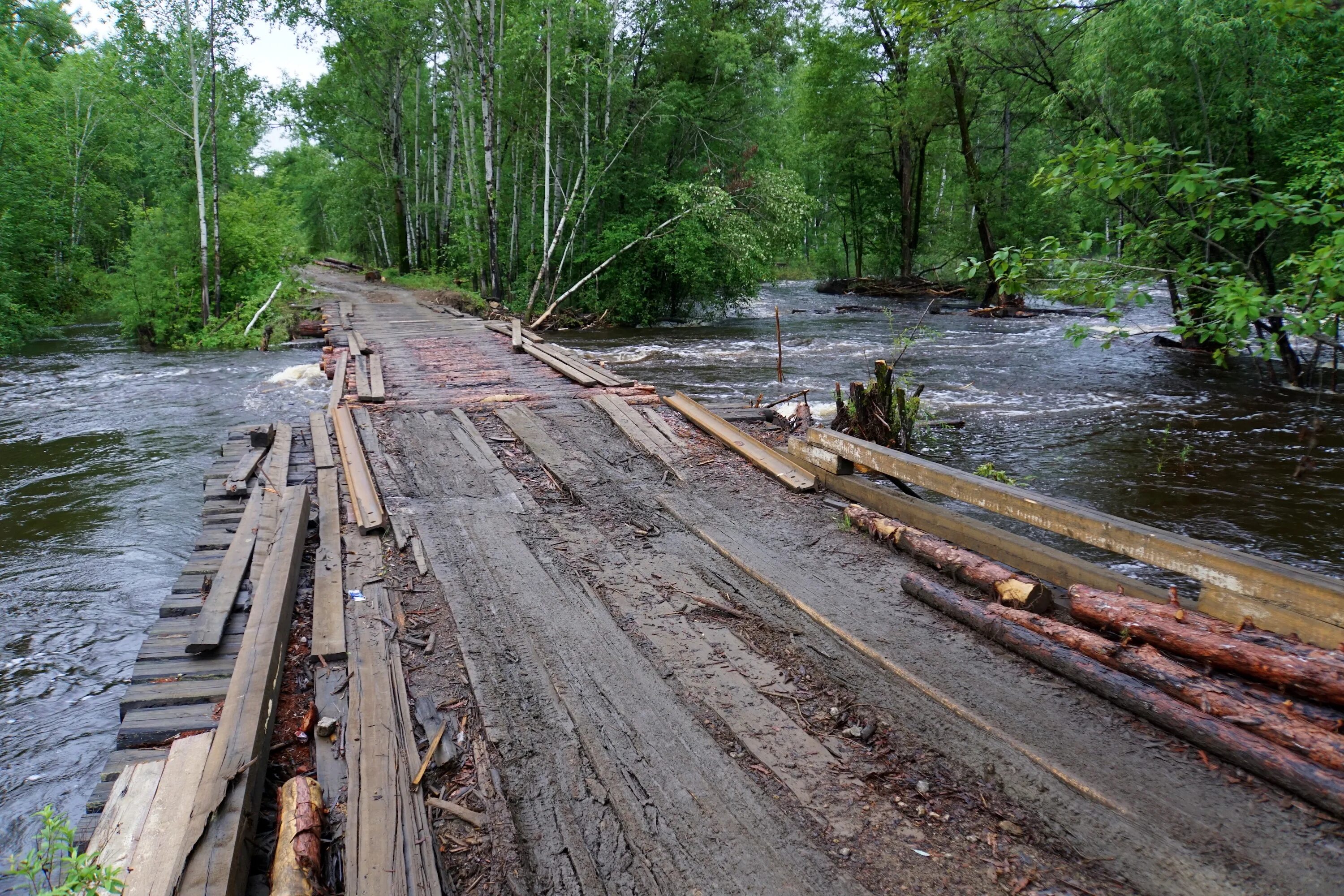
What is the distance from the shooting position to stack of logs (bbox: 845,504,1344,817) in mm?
2807

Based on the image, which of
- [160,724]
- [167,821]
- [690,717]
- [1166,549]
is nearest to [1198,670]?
[1166,549]

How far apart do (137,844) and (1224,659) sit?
13.8 feet

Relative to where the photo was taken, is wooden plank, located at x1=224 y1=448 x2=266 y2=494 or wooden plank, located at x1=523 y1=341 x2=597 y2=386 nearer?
wooden plank, located at x1=224 y1=448 x2=266 y2=494

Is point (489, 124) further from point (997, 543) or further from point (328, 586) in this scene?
point (997, 543)

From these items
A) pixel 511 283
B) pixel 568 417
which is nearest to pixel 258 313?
pixel 511 283

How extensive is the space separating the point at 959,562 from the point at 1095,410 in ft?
28.3

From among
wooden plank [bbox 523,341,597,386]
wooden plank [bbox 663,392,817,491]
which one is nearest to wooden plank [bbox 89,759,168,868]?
wooden plank [bbox 663,392,817,491]

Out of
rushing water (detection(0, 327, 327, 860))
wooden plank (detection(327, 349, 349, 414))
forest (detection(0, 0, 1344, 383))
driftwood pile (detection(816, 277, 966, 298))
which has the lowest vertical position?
rushing water (detection(0, 327, 327, 860))

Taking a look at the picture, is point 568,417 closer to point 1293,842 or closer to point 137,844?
point 137,844

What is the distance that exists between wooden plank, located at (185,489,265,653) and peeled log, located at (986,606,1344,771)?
13.5 ft

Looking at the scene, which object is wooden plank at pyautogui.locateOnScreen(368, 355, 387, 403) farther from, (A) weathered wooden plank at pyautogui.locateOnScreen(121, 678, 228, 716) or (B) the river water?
(A) weathered wooden plank at pyautogui.locateOnScreen(121, 678, 228, 716)

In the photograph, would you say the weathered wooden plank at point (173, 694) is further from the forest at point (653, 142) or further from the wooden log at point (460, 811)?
the forest at point (653, 142)

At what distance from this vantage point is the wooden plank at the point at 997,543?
13.5 feet

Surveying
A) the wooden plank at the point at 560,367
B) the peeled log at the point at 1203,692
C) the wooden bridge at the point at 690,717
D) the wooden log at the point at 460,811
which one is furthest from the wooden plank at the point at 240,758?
the wooden plank at the point at 560,367
